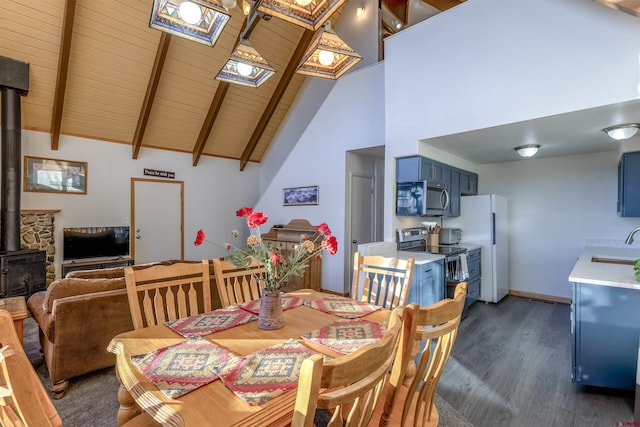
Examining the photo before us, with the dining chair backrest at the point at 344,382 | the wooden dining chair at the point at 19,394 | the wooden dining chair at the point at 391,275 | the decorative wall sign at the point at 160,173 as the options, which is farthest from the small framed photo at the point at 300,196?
the wooden dining chair at the point at 19,394

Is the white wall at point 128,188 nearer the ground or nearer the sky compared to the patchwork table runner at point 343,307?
nearer the sky

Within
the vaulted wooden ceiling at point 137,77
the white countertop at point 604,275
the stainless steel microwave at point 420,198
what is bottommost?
the white countertop at point 604,275

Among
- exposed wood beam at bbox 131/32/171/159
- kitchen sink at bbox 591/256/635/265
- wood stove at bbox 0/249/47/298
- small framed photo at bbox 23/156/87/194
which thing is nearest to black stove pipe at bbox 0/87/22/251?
wood stove at bbox 0/249/47/298

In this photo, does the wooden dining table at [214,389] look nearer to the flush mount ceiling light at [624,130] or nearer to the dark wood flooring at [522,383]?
the dark wood flooring at [522,383]

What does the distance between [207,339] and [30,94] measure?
5.51 meters

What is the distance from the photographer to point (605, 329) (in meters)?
2.22

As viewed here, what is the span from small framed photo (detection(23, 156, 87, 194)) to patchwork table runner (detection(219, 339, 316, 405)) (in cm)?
569

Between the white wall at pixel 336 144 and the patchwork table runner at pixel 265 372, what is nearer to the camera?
the patchwork table runner at pixel 265 372

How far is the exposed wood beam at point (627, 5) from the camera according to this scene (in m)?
2.25

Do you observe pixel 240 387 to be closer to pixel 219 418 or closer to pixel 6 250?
pixel 219 418

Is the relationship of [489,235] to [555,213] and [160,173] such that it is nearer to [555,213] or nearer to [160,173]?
[555,213]

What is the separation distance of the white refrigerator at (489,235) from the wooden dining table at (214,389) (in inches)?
136

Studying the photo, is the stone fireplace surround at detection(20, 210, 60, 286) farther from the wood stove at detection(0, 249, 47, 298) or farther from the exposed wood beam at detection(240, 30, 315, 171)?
the exposed wood beam at detection(240, 30, 315, 171)

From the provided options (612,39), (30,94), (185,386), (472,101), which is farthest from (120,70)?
(612,39)
